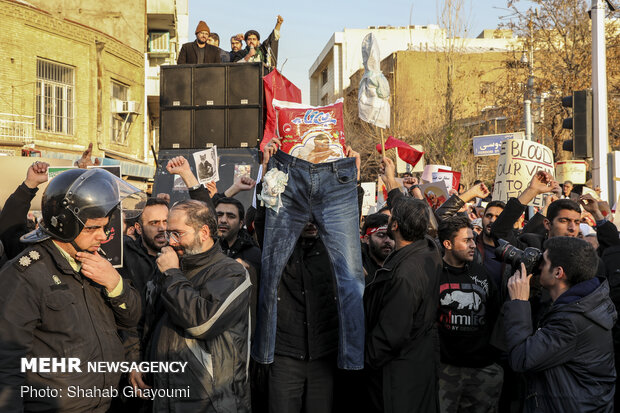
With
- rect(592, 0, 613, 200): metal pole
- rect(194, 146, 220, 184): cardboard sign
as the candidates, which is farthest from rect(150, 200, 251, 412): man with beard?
rect(592, 0, 613, 200): metal pole

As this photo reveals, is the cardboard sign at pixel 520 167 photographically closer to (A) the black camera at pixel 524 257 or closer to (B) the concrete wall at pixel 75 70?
(A) the black camera at pixel 524 257

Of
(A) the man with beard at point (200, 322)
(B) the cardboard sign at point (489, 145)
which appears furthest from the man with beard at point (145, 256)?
(B) the cardboard sign at point (489, 145)

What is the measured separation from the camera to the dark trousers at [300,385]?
4340 millimetres

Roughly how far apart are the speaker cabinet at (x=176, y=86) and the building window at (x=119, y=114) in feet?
50.6

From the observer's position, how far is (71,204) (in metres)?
3.28

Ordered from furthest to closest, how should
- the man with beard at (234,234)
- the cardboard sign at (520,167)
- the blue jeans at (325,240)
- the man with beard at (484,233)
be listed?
the cardboard sign at (520,167) → the man with beard at (484,233) → the man with beard at (234,234) → the blue jeans at (325,240)

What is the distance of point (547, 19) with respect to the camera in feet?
74.4

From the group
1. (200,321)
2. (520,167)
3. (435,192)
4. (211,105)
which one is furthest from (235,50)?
(200,321)

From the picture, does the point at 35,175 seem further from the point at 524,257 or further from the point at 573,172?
the point at 573,172

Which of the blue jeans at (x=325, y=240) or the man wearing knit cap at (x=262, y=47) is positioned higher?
the man wearing knit cap at (x=262, y=47)

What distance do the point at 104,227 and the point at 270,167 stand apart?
4.41 ft

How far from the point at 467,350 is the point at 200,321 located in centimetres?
220

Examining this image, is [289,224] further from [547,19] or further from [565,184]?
[547,19]

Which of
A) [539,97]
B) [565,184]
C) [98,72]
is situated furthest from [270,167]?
[98,72]
